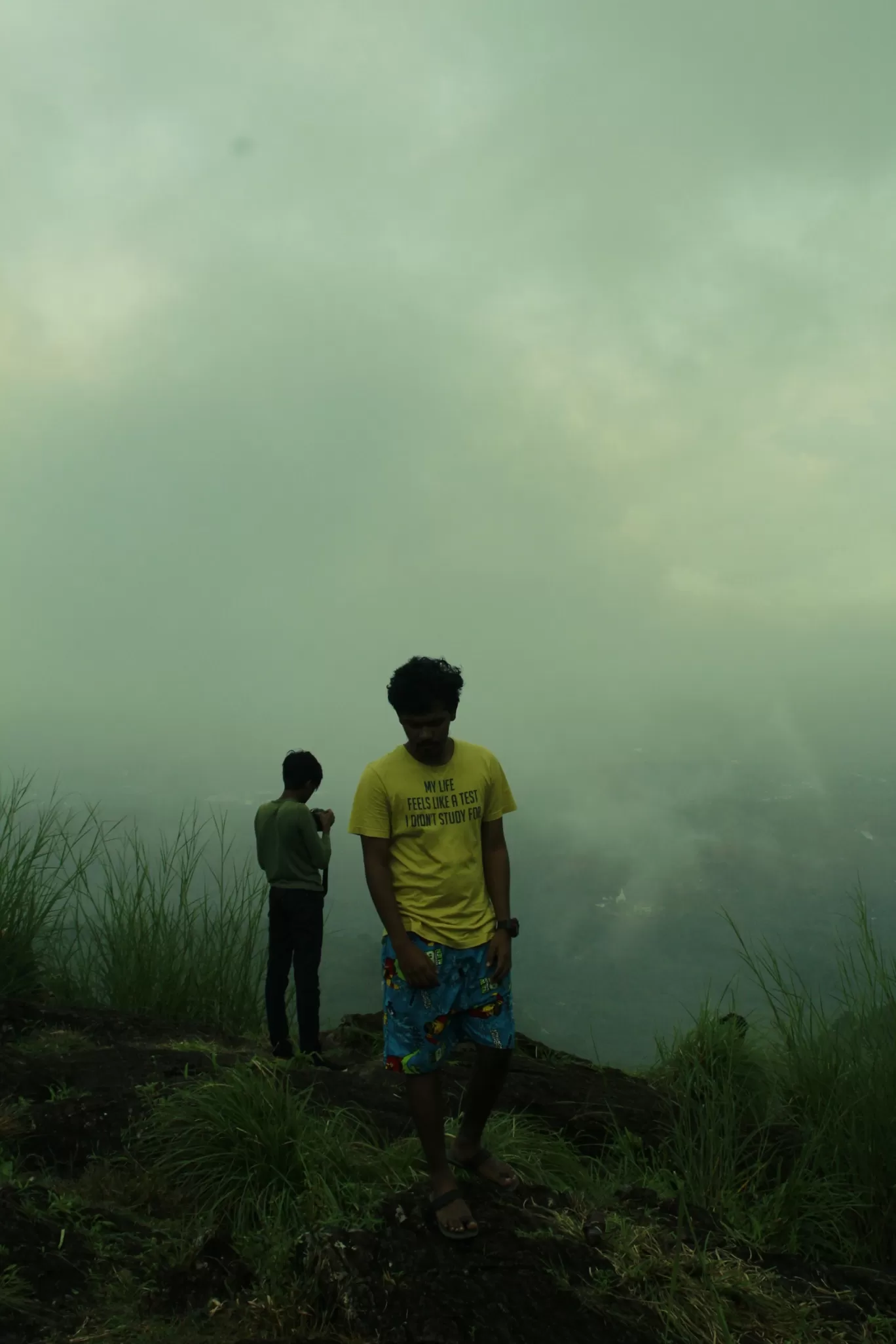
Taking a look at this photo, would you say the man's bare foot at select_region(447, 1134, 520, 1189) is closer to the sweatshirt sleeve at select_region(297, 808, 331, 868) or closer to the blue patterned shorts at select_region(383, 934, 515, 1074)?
the blue patterned shorts at select_region(383, 934, 515, 1074)

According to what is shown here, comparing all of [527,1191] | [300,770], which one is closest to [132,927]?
[300,770]

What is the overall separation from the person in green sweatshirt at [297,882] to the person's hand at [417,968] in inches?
123

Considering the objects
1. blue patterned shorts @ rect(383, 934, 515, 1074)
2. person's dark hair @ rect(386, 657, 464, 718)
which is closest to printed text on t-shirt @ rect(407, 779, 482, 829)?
person's dark hair @ rect(386, 657, 464, 718)

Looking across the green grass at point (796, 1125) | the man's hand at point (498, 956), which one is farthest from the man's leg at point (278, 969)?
the man's hand at point (498, 956)

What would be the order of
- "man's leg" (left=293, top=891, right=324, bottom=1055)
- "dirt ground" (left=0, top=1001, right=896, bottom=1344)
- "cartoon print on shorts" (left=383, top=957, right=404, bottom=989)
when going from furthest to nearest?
"man's leg" (left=293, top=891, right=324, bottom=1055)
"cartoon print on shorts" (left=383, top=957, right=404, bottom=989)
"dirt ground" (left=0, top=1001, right=896, bottom=1344)

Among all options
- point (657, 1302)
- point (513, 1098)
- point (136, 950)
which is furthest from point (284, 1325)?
point (136, 950)

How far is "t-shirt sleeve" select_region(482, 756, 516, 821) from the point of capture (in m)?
3.31

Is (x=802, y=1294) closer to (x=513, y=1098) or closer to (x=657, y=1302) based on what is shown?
(x=657, y=1302)

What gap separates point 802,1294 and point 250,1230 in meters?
1.83

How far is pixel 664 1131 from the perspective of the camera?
4727 millimetres

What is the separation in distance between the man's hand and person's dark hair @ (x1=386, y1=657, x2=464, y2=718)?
74cm

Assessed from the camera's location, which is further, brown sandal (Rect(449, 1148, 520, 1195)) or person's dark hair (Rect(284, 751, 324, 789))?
person's dark hair (Rect(284, 751, 324, 789))

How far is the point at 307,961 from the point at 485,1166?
306 cm

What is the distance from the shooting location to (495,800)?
10.9ft
